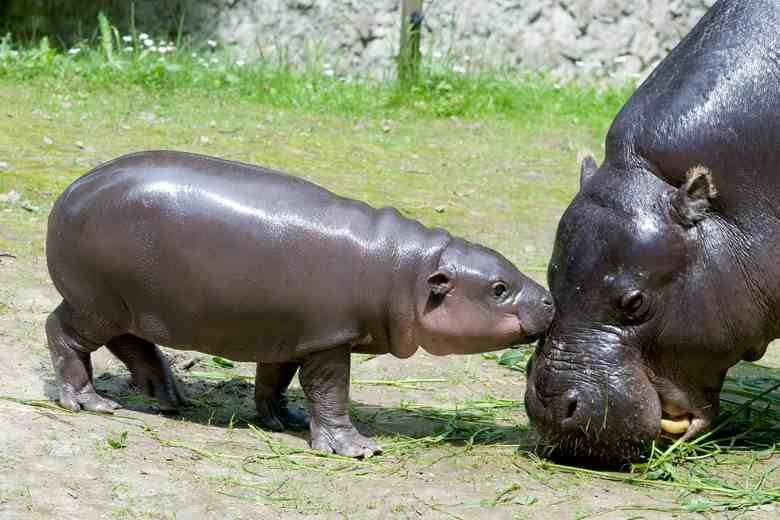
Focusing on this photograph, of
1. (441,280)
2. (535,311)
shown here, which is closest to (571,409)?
(535,311)

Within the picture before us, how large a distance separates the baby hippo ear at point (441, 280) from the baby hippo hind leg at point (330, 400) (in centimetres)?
39

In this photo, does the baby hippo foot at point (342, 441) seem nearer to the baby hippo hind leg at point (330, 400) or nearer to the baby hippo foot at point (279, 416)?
the baby hippo hind leg at point (330, 400)

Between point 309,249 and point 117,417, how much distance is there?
0.95 m

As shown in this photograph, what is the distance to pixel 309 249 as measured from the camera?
15.9ft

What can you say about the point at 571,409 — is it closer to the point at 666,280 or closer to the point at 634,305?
the point at 634,305

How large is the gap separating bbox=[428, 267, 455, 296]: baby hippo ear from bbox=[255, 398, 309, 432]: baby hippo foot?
33.0 inches

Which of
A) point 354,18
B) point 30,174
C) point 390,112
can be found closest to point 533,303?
point 30,174

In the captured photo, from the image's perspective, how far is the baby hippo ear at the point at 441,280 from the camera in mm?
4871

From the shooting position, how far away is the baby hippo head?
4.89 m

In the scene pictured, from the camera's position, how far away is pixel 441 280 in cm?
489

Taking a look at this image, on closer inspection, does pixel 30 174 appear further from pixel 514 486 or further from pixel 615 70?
pixel 615 70

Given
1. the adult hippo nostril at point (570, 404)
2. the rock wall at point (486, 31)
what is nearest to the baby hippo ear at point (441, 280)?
the adult hippo nostril at point (570, 404)

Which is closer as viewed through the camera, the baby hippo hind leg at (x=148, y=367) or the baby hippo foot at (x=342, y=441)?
the baby hippo foot at (x=342, y=441)

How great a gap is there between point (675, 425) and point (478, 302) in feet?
2.87
